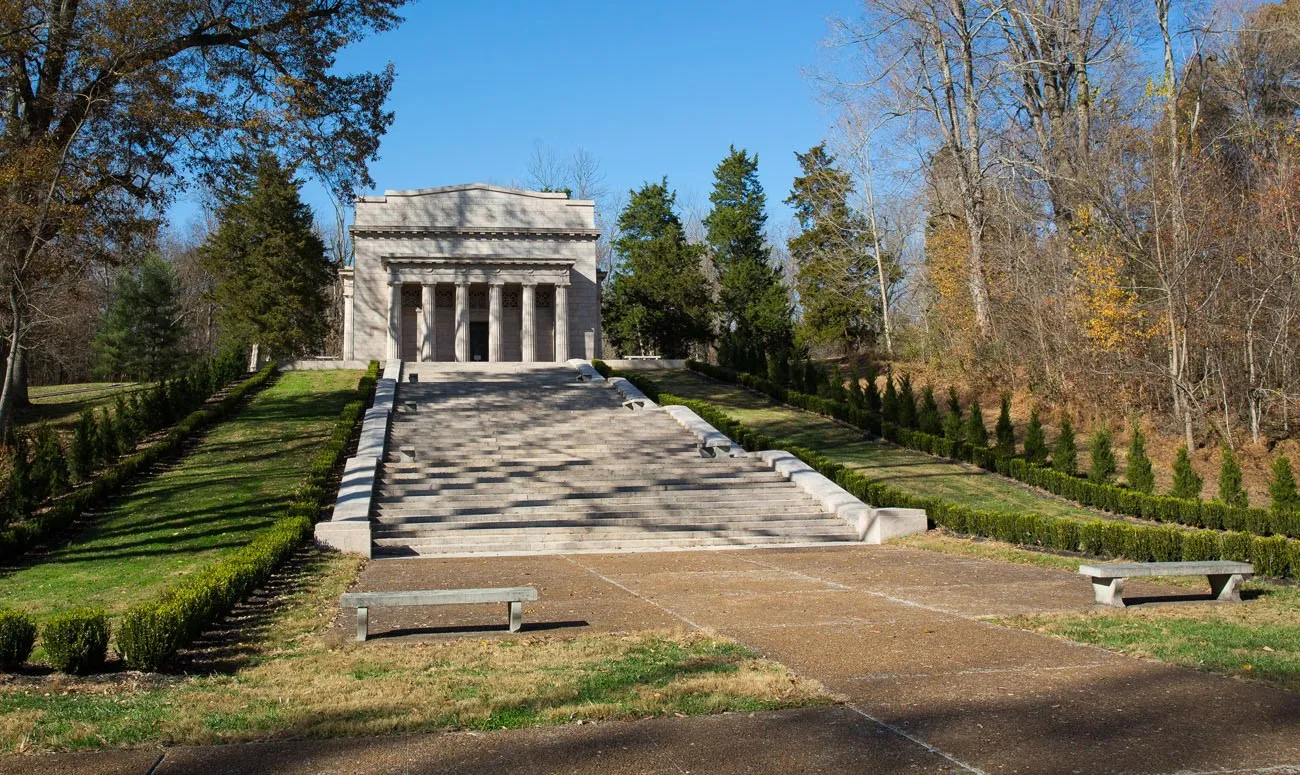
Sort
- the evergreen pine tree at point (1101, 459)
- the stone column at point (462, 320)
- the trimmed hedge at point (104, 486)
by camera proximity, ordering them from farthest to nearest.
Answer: the stone column at point (462, 320) → the evergreen pine tree at point (1101, 459) → the trimmed hedge at point (104, 486)

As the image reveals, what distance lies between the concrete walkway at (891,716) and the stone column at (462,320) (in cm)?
3197

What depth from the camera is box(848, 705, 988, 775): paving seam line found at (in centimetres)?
470

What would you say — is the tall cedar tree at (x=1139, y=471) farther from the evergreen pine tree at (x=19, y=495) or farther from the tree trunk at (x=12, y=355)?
the evergreen pine tree at (x=19, y=495)

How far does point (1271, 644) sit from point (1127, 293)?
1783cm

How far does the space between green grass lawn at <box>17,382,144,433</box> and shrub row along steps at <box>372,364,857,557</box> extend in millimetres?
8243

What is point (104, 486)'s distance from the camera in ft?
54.7

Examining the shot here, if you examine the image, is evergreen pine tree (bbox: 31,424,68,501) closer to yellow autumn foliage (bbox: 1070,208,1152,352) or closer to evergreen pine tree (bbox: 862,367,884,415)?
evergreen pine tree (bbox: 862,367,884,415)

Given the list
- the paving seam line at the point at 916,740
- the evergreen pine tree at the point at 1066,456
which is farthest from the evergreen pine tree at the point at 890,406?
the paving seam line at the point at 916,740

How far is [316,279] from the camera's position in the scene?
48031mm

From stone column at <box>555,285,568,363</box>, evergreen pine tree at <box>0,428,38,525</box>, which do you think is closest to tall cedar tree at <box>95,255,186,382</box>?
stone column at <box>555,285,568,363</box>

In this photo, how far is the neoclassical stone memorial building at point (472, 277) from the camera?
1629 inches

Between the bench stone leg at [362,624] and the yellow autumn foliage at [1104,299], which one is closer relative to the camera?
the bench stone leg at [362,624]

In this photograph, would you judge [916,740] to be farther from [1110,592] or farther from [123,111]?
[123,111]

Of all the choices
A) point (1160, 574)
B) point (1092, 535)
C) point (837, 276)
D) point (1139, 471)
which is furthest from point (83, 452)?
point (837, 276)
